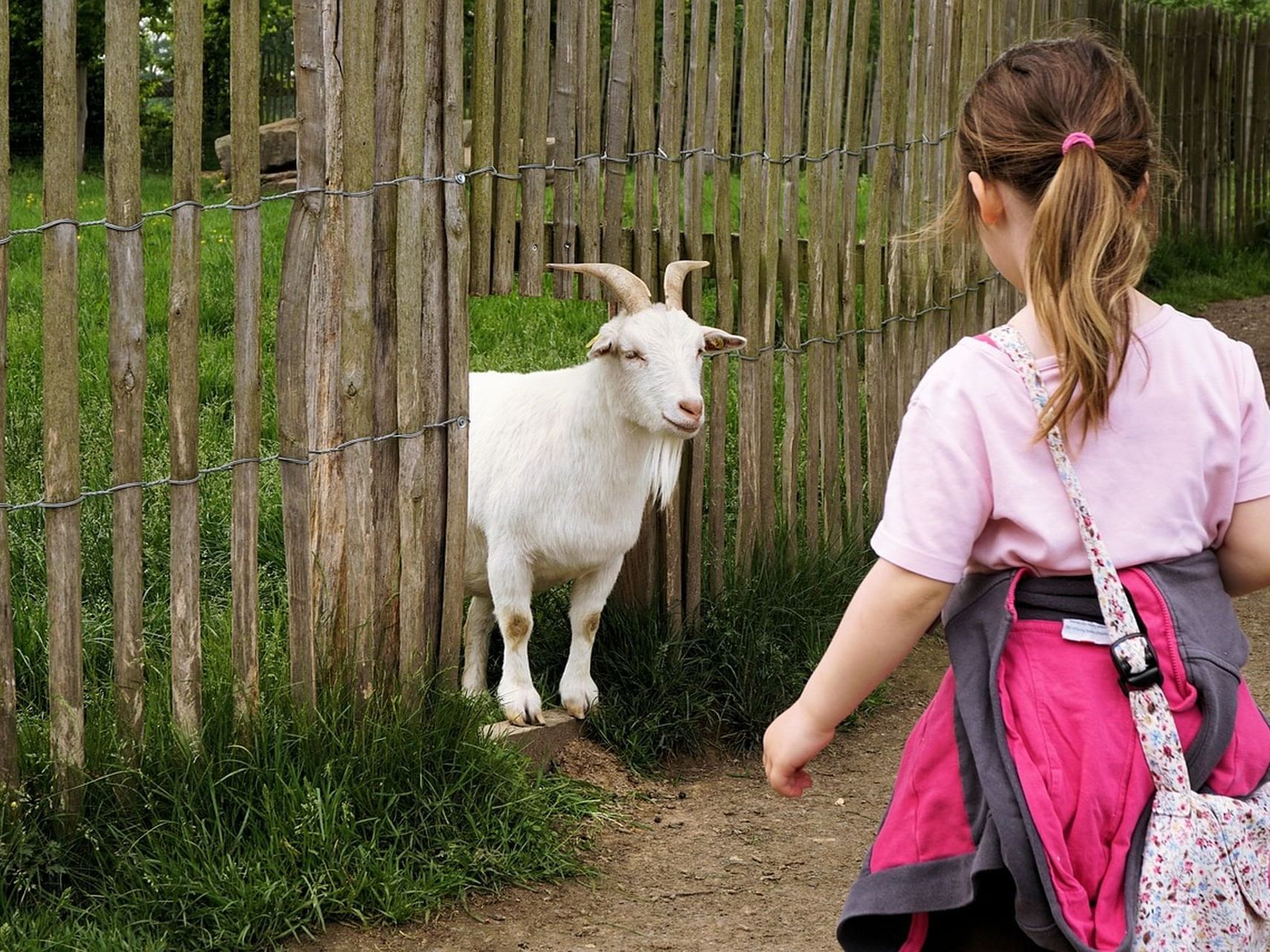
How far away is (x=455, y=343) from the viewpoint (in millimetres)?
4137

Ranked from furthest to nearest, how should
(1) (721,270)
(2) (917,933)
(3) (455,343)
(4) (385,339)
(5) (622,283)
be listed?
(1) (721,270) → (5) (622,283) → (3) (455,343) → (4) (385,339) → (2) (917,933)

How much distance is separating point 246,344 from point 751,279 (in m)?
2.18

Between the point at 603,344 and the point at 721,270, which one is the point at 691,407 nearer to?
the point at 603,344

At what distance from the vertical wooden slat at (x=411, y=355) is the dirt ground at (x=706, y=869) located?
2.26 ft

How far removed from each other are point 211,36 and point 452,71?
19957mm

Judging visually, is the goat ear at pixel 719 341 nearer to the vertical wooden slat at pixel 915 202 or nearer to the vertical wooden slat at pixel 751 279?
the vertical wooden slat at pixel 751 279

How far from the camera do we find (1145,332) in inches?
77.0

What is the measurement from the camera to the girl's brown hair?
187cm

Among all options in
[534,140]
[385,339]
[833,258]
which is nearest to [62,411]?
[385,339]

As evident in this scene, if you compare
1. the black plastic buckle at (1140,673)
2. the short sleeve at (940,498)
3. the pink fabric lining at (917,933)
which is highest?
the short sleeve at (940,498)

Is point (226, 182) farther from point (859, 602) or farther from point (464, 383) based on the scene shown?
point (859, 602)

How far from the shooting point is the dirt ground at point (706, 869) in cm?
366

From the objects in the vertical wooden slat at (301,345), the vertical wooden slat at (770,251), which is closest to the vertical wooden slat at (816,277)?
the vertical wooden slat at (770,251)

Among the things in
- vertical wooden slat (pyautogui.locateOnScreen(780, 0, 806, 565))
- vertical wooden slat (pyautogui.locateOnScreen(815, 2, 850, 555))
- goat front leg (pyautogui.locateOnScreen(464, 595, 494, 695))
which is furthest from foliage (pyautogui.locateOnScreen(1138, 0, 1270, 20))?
goat front leg (pyautogui.locateOnScreen(464, 595, 494, 695))
